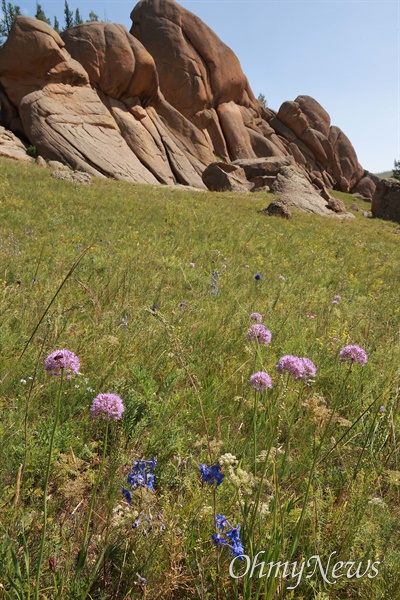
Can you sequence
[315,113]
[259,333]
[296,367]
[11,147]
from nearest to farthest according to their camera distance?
[296,367] < [259,333] < [11,147] < [315,113]

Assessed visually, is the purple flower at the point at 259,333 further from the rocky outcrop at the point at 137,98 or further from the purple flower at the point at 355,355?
the rocky outcrop at the point at 137,98

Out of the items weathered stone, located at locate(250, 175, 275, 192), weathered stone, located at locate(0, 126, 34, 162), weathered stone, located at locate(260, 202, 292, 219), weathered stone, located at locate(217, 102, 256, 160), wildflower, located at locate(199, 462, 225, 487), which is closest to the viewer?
wildflower, located at locate(199, 462, 225, 487)

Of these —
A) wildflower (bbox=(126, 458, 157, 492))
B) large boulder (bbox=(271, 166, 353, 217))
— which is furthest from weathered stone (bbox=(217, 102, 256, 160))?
wildflower (bbox=(126, 458, 157, 492))

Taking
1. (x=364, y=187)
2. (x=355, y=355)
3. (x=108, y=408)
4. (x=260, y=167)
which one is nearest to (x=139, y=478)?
(x=108, y=408)

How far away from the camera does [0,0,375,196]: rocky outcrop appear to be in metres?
31.7

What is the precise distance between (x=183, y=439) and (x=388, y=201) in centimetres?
3309

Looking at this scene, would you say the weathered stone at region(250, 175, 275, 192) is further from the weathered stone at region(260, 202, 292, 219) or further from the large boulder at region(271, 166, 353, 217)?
the weathered stone at region(260, 202, 292, 219)

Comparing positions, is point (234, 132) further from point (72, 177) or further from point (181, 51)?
point (72, 177)

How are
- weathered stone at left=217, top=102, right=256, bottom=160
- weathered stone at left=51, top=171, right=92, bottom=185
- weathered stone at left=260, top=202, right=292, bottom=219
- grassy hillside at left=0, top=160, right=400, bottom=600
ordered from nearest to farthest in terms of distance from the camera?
grassy hillside at left=0, top=160, right=400, bottom=600, weathered stone at left=51, top=171, right=92, bottom=185, weathered stone at left=260, top=202, right=292, bottom=219, weathered stone at left=217, top=102, right=256, bottom=160

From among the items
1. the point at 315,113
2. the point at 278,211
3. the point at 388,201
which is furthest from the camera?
the point at 315,113

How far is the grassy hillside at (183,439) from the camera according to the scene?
58.3 inches

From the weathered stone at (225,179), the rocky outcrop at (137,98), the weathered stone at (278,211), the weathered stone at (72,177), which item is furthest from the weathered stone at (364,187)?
the weathered stone at (72,177)

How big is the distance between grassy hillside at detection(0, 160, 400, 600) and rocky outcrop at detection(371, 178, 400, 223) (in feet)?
86.0

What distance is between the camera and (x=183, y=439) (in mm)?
2293
